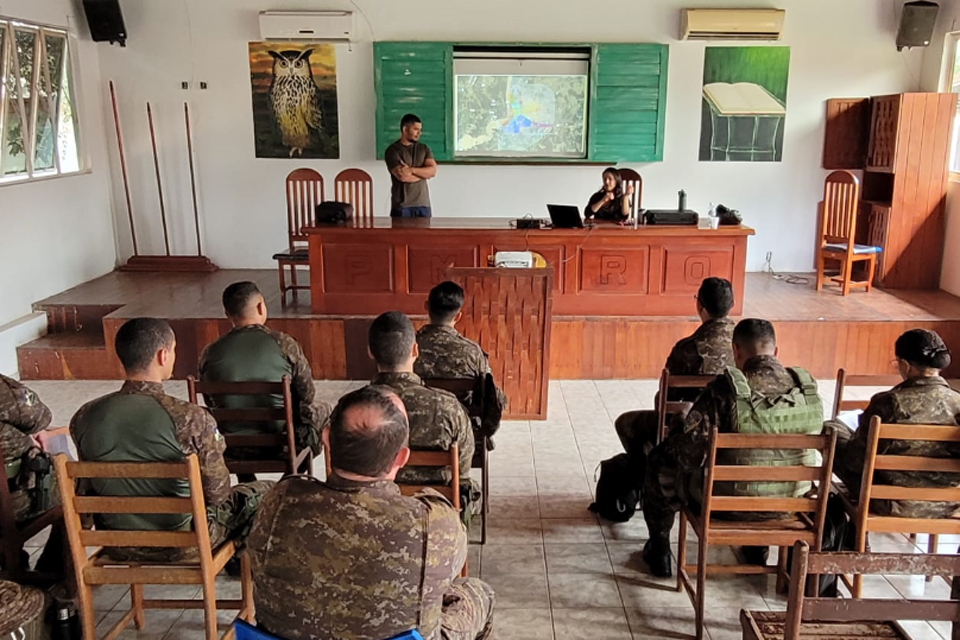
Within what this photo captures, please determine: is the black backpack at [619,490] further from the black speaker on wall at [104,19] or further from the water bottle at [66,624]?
the black speaker on wall at [104,19]

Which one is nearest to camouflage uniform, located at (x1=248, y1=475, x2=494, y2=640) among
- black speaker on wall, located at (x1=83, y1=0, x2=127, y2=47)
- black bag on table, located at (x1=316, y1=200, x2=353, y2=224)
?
black bag on table, located at (x1=316, y1=200, x2=353, y2=224)

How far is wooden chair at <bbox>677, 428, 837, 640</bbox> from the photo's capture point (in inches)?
92.6

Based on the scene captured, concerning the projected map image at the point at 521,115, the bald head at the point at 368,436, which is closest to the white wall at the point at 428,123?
the projected map image at the point at 521,115

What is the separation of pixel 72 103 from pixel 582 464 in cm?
566

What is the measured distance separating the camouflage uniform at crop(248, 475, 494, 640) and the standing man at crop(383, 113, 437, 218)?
4442 mm

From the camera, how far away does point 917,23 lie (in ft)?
21.8

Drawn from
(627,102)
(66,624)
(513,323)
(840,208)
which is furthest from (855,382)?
(627,102)

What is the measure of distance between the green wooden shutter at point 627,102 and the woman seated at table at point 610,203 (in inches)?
65.6

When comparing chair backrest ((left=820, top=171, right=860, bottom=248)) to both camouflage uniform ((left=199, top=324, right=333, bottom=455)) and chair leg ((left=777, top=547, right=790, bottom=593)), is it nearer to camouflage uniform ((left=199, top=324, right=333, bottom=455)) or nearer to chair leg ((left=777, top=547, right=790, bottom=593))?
chair leg ((left=777, top=547, right=790, bottom=593))

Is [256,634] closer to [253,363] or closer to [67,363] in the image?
[253,363]

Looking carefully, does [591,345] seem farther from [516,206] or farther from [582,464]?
[516,206]

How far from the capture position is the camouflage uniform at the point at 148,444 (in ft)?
7.19

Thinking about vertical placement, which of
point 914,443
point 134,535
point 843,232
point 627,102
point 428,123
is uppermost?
point 627,102

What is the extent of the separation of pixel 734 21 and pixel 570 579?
559cm
